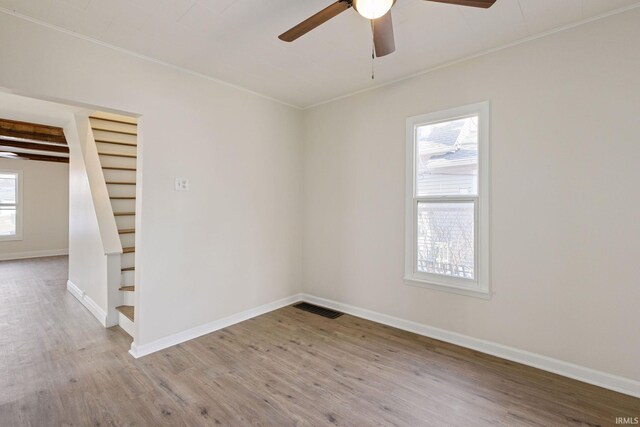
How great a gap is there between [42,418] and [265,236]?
2307 millimetres

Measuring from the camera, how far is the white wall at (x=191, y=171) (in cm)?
221

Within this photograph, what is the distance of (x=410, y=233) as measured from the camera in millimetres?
3064

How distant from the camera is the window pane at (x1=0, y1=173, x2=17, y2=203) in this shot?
712cm

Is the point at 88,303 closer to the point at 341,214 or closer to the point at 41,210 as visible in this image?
the point at 341,214

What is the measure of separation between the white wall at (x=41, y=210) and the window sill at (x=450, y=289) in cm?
913

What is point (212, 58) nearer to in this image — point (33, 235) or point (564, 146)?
point (564, 146)

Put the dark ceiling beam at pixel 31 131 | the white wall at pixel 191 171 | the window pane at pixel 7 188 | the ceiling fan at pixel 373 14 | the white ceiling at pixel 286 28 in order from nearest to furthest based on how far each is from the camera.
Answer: the ceiling fan at pixel 373 14
the white ceiling at pixel 286 28
the white wall at pixel 191 171
the dark ceiling beam at pixel 31 131
the window pane at pixel 7 188

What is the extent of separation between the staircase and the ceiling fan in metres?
3.11

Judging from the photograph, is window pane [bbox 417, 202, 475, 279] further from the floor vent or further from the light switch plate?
the light switch plate

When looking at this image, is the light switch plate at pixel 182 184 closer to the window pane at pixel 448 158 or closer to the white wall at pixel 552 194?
the white wall at pixel 552 194

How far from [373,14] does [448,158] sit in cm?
168

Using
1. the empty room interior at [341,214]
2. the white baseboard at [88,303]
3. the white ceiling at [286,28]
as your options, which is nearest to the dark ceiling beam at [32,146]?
the empty room interior at [341,214]

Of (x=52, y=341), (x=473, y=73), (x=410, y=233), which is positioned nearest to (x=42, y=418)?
(x=52, y=341)

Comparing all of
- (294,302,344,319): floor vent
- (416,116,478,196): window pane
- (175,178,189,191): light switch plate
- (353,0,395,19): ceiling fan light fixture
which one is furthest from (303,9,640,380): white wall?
(175,178,189,191): light switch plate
